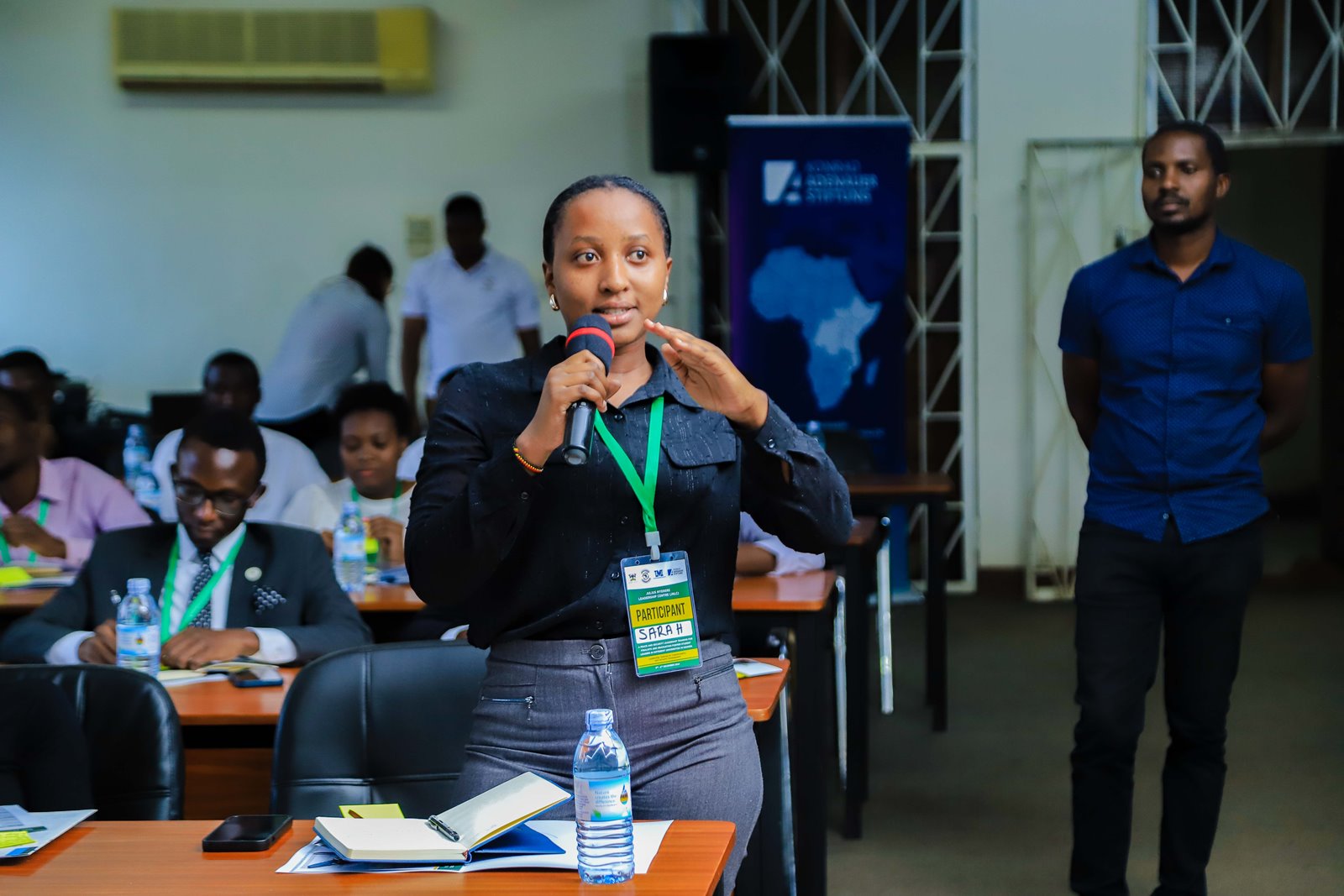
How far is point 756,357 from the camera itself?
6820 mm

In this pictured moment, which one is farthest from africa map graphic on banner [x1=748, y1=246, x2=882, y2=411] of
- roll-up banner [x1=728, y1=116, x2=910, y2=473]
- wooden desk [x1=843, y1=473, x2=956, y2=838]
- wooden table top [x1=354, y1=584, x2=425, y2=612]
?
wooden table top [x1=354, y1=584, x2=425, y2=612]

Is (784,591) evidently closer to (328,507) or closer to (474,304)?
(328,507)

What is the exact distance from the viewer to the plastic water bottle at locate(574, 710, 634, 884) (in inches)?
56.2

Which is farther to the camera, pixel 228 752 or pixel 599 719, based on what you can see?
pixel 228 752

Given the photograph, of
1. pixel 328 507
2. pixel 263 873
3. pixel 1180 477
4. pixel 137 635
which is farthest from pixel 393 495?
pixel 263 873

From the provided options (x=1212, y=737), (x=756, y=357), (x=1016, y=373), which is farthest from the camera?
(x=1016, y=373)

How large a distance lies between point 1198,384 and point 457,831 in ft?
6.71

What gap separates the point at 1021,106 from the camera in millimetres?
7266

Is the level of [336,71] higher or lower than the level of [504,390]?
higher

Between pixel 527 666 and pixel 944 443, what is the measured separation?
20.1 ft

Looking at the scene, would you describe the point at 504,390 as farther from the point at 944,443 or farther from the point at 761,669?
the point at 944,443

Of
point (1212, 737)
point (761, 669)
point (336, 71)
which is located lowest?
point (1212, 737)

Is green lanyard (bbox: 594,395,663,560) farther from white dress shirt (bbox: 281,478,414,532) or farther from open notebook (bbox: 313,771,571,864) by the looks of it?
white dress shirt (bbox: 281,478,414,532)

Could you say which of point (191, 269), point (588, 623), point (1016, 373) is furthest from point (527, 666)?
point (191, 269)
